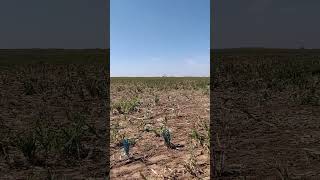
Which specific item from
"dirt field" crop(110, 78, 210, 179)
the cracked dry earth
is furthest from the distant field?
"dirt field" crop(110, 78, 210, 179)

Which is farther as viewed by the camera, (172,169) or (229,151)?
(229,151)

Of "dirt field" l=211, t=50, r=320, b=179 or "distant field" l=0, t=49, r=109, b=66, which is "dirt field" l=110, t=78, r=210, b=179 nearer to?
"dirt field" l=211, t=50, r=320, b=179

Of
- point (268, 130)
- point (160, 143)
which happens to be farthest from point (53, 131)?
point (268, 130)

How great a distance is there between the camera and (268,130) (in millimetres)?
5758

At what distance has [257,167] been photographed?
13.7 feet

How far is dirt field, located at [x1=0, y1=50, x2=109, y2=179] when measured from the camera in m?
4.77

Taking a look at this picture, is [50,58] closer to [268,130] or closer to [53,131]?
[53,131]

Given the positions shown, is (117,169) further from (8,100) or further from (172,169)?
(8,100)

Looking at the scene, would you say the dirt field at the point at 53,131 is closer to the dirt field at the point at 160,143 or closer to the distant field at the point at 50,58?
the dirt field at the point at 160,143

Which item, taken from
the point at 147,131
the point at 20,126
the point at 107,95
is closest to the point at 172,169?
the point at 147,131

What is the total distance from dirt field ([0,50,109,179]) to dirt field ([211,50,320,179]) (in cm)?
142

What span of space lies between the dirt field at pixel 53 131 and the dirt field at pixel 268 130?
55.8 inches

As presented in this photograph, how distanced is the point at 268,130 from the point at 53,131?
110 inches

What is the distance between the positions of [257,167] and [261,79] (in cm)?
775
